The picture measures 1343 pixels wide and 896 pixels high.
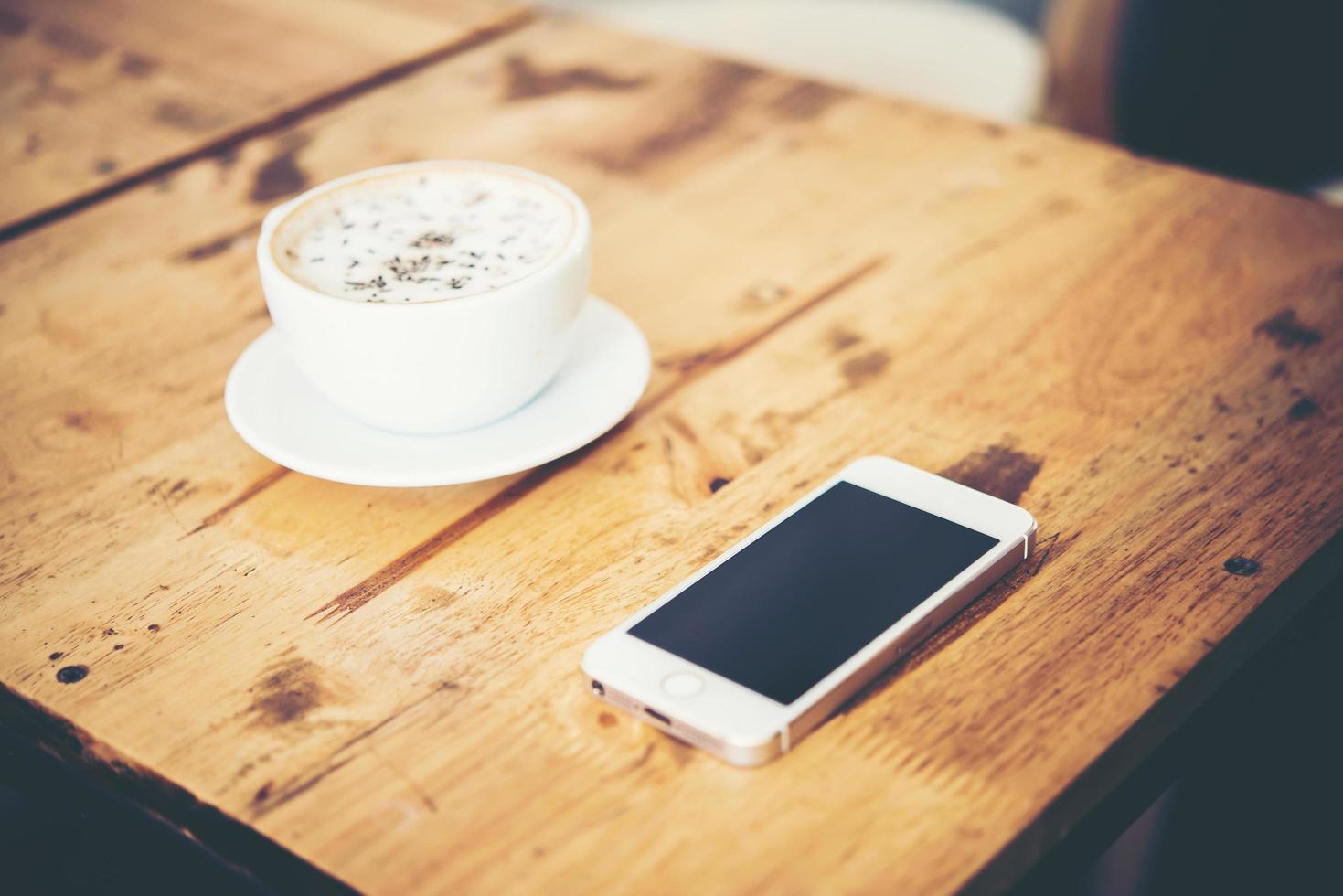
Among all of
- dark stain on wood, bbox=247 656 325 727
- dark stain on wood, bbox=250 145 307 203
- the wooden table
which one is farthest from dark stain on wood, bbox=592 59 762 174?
dark stain on wood, bbox=247 656 325 727

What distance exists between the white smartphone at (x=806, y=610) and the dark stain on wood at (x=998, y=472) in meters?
0.03

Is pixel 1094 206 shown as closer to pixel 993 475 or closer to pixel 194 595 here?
pixel 993 475

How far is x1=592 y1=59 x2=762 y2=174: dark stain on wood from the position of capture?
3.52 ft

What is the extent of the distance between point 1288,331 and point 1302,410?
91 millimetres

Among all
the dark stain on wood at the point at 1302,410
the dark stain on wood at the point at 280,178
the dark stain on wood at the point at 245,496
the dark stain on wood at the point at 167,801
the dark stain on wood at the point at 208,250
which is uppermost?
the dark stain on wood at the point at 1302,410

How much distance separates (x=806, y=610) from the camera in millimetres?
617

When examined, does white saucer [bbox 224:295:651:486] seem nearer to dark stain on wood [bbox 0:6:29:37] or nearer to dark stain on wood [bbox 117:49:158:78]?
dark stain on wood [bbox 117:49:158:78]

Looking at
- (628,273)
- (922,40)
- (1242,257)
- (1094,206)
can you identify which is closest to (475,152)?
(628,273)

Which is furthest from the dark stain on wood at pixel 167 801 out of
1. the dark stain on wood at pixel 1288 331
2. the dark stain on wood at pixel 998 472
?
the dark stain on wood at pixel 1288 331

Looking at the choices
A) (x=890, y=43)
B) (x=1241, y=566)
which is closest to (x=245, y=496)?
(x=1241, y=566)

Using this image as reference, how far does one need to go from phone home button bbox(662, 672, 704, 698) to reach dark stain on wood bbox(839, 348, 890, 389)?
289 millimetres

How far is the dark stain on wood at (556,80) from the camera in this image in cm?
118

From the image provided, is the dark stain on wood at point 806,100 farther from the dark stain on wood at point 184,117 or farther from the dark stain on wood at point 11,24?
the dark stain on wood at point 11,24

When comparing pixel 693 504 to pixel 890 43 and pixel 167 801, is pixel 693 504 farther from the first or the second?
pixel 890 43
